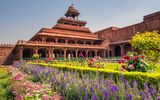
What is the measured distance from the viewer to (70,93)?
13.5 feet

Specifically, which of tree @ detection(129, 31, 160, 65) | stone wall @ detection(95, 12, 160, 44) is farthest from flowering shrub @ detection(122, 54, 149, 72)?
stone wall @ detection(95, 12, 160, 44)

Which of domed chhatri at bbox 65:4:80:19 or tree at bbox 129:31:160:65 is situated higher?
domed chhatri at bbox 65:4:80:19

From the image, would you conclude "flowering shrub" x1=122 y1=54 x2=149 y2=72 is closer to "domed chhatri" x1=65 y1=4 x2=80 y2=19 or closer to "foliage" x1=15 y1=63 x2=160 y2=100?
"foliage" x1=15 y1=63 x2=160 y2=100

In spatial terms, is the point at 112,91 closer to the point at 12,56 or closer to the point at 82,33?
the point at 12,56

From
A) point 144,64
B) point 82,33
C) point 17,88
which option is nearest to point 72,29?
point 82,33

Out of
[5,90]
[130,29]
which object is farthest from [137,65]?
[130,29]

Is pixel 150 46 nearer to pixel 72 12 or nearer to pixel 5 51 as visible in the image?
pixel 5 51

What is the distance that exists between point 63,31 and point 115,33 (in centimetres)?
1336

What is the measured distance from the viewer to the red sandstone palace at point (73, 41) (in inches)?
1251

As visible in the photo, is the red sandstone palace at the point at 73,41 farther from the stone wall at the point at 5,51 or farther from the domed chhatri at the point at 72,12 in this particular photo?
the domed chhatri at the point at 72,12

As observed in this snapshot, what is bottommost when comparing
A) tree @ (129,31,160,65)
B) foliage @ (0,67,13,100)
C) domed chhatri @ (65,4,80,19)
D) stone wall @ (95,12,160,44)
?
foliage @ (0,67,13,100)

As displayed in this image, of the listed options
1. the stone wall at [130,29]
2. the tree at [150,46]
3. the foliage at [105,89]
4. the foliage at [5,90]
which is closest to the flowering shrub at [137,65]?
the foliage at [105,89]

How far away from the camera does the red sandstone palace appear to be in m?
31.8

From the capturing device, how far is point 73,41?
135 feet
